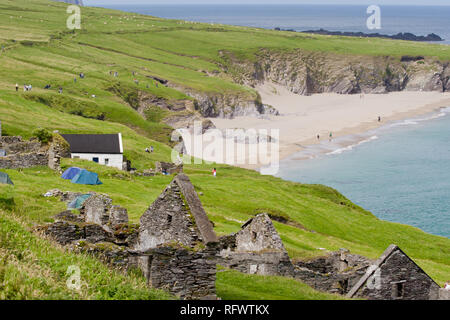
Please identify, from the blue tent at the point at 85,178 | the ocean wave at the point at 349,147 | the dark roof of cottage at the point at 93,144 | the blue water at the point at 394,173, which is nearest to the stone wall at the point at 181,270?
the blue tent at the point at 85,178

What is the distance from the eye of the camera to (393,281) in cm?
2489

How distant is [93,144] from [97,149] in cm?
123

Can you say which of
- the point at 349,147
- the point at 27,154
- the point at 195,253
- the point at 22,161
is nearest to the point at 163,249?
the point at 195,253

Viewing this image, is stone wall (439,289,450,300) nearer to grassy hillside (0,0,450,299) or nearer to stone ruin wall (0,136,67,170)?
grassy hillside (0,0,450,299)

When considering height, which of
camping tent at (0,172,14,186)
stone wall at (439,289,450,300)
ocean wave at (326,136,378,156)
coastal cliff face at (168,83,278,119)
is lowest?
ocean wave at (326,136,378,156)

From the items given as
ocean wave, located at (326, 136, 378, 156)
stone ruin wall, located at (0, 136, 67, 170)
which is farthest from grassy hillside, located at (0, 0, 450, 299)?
ocean wave, located at (326, 136, 378, 156)

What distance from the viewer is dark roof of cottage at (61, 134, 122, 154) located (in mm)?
79056

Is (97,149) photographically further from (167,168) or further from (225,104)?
(225,104)

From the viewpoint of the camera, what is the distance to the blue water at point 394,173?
98125mm

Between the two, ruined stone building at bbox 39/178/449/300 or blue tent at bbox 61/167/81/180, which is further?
blue tent at bbox 61/167/81/180

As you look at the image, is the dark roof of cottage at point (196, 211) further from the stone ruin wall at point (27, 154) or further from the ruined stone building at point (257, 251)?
the stone ruin wall at point (27, 154)

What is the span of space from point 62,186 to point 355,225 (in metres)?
34.4
